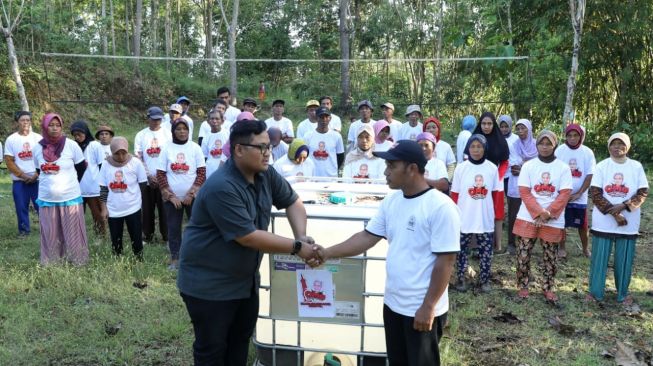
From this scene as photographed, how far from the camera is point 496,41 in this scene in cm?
1255

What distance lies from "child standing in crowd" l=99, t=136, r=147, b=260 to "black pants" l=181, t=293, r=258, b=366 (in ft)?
11.1

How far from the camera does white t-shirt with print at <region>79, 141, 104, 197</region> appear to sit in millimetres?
7082

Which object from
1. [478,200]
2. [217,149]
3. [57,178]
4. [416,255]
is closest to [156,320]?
[57,178]

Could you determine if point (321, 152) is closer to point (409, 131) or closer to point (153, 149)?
point (409, 131)

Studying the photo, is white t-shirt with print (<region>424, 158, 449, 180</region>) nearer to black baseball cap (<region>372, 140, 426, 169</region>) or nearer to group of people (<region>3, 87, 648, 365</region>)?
group of people (<region>3, 87, 648, 365</region>)

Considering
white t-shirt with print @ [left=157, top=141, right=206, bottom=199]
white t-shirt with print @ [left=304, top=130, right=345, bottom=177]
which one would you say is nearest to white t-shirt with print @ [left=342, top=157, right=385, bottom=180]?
white t-shirt with print @ [left=304, top=130, right=345, bottom=177]

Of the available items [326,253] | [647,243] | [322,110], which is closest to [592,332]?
[326,253]

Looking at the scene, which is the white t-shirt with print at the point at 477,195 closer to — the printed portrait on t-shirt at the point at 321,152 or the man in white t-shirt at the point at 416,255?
the printed portrait on t-shirt at the point at 321,152

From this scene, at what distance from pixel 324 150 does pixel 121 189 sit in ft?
8.51

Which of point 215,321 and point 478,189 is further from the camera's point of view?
point 478,189

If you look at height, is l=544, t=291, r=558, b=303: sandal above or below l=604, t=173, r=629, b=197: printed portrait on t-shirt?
below

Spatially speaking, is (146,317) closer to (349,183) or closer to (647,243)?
(349,183)

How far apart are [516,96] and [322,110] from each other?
7.69 m

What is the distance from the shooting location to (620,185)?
17.3ft
